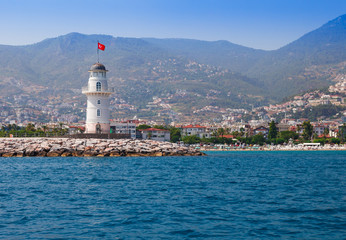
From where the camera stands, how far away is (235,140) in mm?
154125

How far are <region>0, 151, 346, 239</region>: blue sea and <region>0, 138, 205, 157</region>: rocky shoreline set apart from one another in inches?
948

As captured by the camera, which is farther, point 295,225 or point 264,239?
point 295,225

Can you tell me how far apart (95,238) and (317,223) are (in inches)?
307

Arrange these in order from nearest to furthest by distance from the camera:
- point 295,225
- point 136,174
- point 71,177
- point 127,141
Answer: point 295,225 < point 71,177 < point 136,174 < point 127,141

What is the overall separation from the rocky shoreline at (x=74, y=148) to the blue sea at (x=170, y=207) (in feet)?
79.0

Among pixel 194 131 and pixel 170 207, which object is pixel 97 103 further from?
pixel 194 131

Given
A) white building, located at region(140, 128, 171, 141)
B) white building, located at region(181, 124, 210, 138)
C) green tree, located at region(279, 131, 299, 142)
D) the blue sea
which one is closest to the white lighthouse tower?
the blue sea

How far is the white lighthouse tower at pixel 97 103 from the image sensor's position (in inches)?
2420

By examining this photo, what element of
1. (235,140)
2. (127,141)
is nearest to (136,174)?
(127,141)

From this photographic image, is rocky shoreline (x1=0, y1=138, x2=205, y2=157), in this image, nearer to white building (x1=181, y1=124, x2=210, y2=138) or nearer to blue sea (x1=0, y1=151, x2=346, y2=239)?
blue sea (x1=0, y1=151, x2=346, y2=239)

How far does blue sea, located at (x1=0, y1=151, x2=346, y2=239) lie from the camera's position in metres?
16.4

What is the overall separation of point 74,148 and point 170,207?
124ft

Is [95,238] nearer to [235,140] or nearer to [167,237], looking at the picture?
[167,237]

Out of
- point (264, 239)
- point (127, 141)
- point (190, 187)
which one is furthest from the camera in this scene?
point (127, 141)
